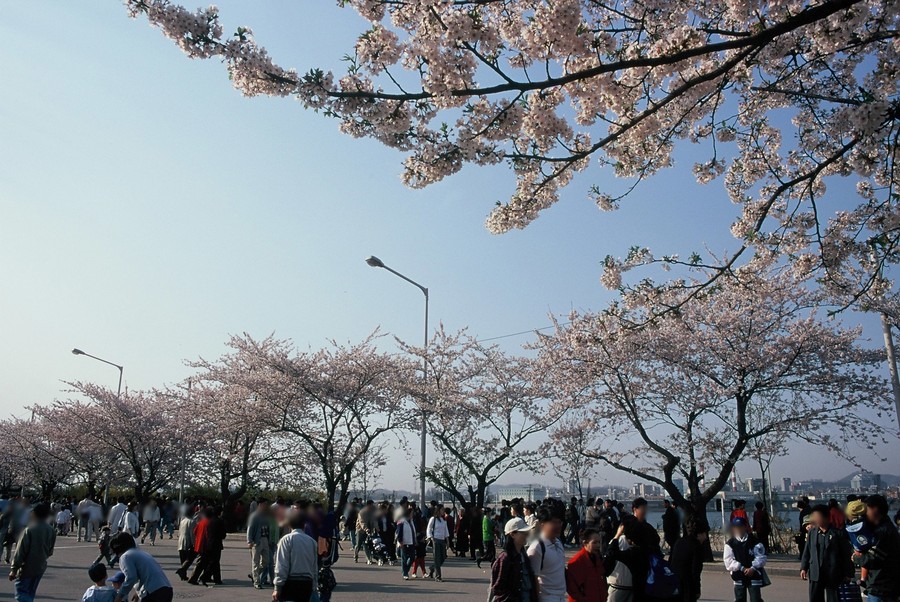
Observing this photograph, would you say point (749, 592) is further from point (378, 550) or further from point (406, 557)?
point (378, 550)

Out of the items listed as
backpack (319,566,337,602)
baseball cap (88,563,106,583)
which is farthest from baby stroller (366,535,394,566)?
baseball cap (88,563,106,583)

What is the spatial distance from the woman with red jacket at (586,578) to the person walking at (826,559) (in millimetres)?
3668

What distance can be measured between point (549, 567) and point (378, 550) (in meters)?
14.7

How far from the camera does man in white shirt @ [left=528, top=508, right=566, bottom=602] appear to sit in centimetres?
642

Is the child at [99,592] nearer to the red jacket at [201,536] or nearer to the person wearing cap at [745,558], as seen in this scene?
the person wearing cap at [745,558]

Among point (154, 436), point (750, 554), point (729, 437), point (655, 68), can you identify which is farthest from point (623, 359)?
point (154, 436)

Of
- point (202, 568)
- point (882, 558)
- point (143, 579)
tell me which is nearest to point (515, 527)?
point (143, 579)

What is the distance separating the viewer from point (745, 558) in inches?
356

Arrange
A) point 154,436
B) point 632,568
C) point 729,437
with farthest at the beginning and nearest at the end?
point 154,436, point 729,437, point 632,568

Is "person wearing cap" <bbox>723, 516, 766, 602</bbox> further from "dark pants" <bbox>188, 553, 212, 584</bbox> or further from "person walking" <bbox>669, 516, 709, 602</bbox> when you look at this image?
"dark pants" <bbox>188, 553, 212, 584</bbox>

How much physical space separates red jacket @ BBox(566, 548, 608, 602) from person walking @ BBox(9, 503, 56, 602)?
7.32 metres

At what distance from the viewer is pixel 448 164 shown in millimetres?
7844

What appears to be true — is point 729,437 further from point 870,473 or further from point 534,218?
point 534,218

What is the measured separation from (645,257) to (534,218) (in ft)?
8.93
